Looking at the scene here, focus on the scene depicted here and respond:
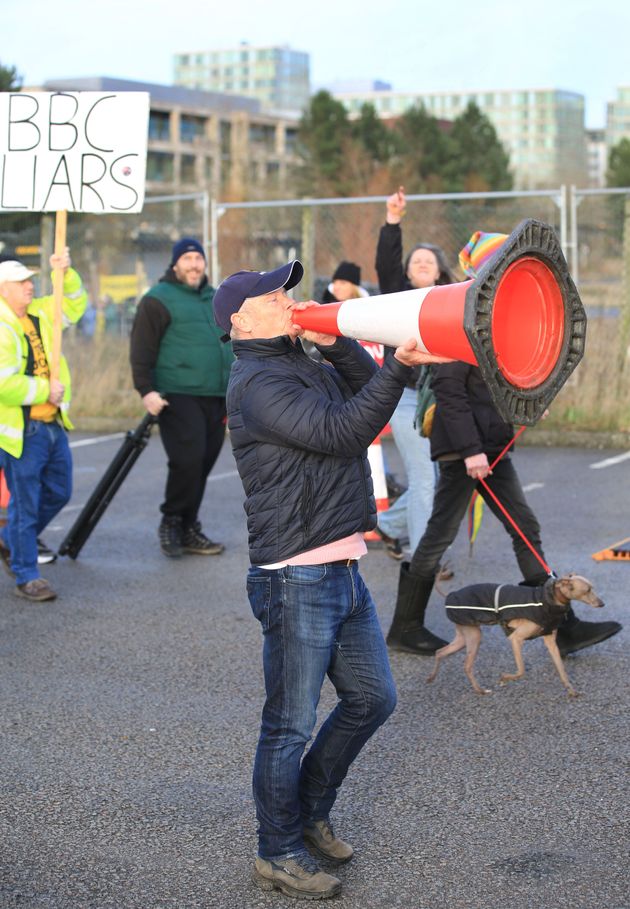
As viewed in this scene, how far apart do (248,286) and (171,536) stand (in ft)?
16.9

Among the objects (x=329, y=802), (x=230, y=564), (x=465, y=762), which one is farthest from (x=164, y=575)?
(x=329, y=802)

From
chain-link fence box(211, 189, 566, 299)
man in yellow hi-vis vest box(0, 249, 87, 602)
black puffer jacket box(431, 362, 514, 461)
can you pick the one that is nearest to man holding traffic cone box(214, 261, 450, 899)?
black puffer jacket box(431, 362, 514, 461)

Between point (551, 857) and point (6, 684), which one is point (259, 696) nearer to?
point (6, 684)

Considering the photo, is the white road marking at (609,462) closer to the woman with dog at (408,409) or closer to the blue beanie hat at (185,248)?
the woman with dog at (408,409)

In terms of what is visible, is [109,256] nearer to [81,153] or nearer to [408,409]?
[81,153]

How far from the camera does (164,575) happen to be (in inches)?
327

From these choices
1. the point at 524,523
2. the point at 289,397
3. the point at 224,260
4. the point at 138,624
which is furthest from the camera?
the point at 224,260

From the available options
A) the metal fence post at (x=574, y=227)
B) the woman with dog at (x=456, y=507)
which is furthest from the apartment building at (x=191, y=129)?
the woman with dog at (x=456, y=507)

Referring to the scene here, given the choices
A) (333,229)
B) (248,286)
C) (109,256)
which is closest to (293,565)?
(248,286)

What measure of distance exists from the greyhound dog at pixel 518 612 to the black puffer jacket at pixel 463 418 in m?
0.75

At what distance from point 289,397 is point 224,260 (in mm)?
15050

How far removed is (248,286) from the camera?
3.88 metres

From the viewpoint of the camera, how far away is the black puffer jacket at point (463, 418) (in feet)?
20.3

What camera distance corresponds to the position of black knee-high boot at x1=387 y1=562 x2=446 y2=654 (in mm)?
6363
